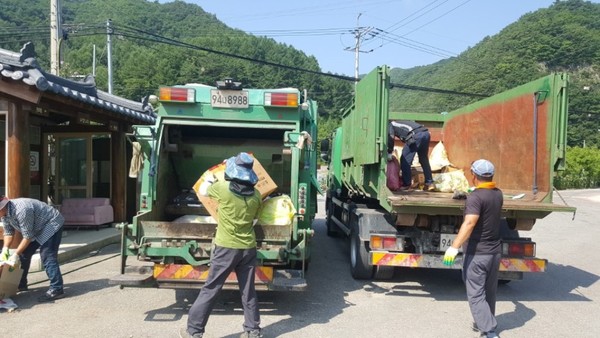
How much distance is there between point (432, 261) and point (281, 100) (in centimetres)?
265

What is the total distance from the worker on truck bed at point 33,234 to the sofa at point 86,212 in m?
4.00

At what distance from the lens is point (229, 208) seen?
4.38 metres

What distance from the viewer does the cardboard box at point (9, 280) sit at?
5137 millimetres

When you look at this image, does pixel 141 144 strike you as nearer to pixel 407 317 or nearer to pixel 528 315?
pixel 407 317

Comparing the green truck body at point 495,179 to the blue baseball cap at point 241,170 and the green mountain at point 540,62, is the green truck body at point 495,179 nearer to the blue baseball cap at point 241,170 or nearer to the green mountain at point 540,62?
the blue baseball cap at point 241,170

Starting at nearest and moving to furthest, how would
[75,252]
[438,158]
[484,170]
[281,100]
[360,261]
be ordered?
[484,170] < [281,100] < [360,261] < [75,252] < [438,158]

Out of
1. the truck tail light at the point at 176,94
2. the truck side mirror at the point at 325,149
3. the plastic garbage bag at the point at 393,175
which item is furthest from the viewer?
the truck side mirror at the point at 325,149

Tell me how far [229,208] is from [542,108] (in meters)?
4.03

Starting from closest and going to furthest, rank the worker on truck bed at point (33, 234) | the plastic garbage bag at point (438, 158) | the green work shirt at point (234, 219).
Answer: the green work shirt at point (234, 219)
the worker on truck bed at point (33, 234)
the plastic garbage bag at point (438, 158)

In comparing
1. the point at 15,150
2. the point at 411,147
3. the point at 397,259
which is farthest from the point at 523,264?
the point at 15,150

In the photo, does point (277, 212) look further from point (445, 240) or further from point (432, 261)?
point (445, 240)

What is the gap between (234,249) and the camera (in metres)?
4.31

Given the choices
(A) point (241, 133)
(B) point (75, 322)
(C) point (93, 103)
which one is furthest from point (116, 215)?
(B) point (75, 322)

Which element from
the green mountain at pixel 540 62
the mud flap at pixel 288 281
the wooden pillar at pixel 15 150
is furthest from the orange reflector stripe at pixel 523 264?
the green mountain at pixel 540 62
